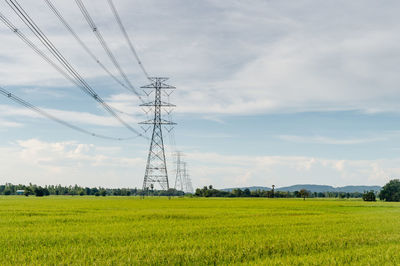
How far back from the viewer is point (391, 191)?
174250mm

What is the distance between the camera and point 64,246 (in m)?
17.8

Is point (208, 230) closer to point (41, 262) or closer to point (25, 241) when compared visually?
point (25, 241)

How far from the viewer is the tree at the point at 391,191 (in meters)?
172

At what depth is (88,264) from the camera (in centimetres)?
1370

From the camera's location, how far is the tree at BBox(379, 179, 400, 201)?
17162 cm

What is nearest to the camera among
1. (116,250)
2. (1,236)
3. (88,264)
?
(88,264)

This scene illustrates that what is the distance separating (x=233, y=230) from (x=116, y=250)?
10.5 meters

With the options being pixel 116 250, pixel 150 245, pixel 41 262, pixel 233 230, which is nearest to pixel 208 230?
pixel 233 230

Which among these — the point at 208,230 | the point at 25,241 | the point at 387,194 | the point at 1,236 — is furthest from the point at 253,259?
the point at 387,194

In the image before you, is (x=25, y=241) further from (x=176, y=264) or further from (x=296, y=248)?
(x=296, y=248)

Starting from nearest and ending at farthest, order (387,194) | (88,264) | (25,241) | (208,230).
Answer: (88,264) → (25,241) → (208,230) → (387,194)

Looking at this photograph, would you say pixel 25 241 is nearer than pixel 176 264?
No

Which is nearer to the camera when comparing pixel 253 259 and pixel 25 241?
pixel 253 259

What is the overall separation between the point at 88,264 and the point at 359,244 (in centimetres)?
1391
